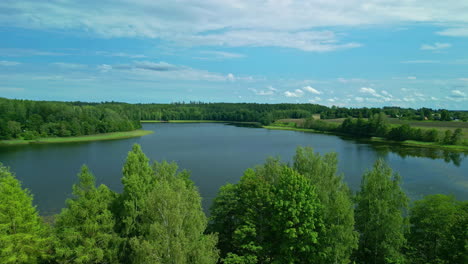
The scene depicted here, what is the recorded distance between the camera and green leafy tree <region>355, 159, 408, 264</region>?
16562 millimetres

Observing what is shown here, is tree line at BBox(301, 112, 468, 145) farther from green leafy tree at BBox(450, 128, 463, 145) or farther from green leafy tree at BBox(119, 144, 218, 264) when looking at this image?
green leafy tree at BBox(119, 144, 218, 264)

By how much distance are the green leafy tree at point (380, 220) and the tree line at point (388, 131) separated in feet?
230

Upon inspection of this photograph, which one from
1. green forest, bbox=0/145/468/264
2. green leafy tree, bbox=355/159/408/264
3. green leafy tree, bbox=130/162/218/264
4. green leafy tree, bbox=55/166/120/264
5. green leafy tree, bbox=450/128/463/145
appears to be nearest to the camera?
green leafy tree, bbox=130/162/218/264

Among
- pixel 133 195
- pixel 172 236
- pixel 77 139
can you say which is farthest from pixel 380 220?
pixel 77 139

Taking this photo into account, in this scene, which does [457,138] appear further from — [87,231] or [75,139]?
[75,139]

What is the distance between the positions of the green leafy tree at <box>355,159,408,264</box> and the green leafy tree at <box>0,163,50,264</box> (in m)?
16.5

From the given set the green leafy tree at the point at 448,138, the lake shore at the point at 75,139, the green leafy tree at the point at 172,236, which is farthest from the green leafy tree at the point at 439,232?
the lake shore at the point at 75,139

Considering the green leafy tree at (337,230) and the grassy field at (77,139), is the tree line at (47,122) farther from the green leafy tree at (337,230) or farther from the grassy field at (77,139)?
the green leafy tree at (337,230)

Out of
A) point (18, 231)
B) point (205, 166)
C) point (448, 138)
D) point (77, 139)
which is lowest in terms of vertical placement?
point (77, 139)

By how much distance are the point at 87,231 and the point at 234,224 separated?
27.5 ft

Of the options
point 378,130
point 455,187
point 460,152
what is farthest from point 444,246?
point 378,130

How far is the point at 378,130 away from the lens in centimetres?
9188

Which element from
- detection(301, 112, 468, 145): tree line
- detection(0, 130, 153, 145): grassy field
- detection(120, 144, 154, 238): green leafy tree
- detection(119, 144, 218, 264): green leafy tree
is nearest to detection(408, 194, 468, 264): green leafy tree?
detection(119, 144, 218, 264): green leafy tree

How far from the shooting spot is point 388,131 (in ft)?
289
